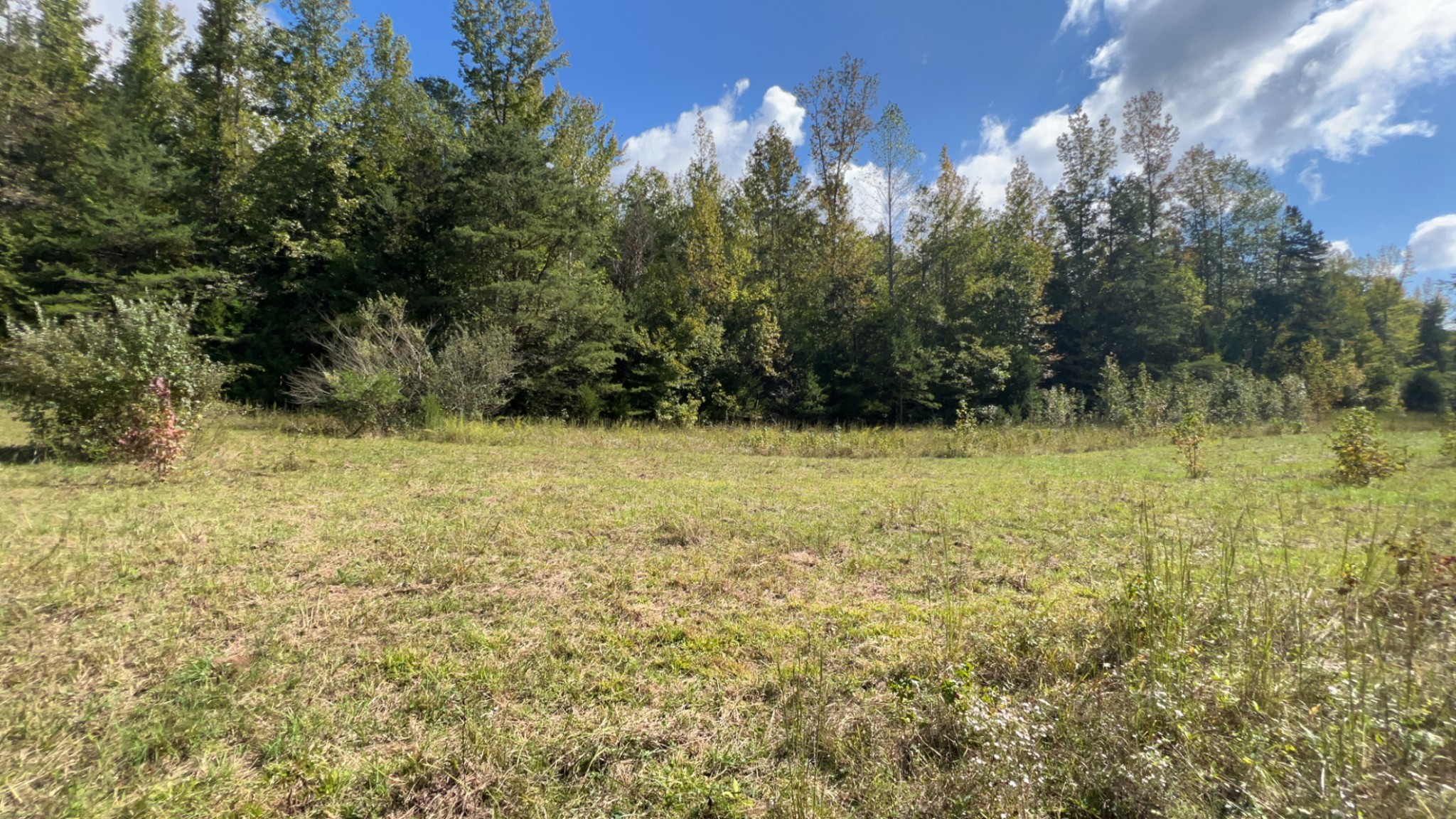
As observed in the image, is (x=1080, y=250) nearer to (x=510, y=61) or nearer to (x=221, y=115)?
(x=510, y=61)

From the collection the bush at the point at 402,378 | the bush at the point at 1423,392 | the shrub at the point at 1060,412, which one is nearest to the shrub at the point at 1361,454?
the shrub at the point at 1060,412

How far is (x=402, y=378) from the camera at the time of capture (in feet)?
44.4

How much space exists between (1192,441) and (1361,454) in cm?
230

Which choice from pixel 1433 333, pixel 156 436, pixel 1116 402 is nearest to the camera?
pixel 156 436

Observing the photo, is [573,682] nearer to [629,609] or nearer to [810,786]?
[629,609]

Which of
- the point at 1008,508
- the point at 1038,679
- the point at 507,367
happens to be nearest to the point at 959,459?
the point at 1008,508

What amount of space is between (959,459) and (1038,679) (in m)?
10.2

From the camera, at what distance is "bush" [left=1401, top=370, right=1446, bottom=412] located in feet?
96.5

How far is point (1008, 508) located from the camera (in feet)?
22.3

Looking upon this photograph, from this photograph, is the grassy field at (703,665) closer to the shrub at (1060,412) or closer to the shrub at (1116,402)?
the shrub at (1060,412)

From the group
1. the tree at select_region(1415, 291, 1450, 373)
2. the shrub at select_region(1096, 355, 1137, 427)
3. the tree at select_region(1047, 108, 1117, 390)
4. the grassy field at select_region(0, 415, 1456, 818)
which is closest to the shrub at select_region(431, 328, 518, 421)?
the grassy field at select_region(0, 415, 1456, 818)

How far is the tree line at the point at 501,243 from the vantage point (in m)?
18.6

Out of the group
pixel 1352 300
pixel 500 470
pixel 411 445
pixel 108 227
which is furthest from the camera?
pixel 1352 300

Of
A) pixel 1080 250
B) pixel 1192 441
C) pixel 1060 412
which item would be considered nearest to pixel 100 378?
pixel 1192 441
